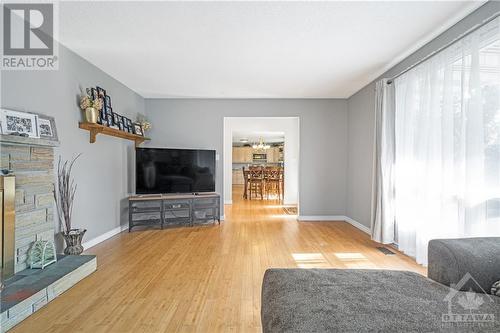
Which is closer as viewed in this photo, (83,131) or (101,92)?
(83,131)

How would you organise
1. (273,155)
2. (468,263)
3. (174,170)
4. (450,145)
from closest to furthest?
(468,263)
(450,145)
(174,170)
(273,155)

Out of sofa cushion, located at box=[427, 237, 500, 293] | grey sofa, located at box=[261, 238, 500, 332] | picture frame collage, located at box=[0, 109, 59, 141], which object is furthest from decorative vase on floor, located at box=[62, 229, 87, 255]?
sofa cushion, located at box=[427, 237, 500, 293]

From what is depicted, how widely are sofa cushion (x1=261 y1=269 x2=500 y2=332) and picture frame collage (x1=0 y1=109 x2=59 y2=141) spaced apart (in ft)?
7.99

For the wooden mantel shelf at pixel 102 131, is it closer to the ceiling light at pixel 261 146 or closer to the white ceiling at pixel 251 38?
the white ceiling at pixel 251 38

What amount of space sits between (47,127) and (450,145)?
156 inches

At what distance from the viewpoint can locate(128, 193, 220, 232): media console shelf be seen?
14.0ft

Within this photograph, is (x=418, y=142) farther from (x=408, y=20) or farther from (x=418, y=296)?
(x=418, y=296)

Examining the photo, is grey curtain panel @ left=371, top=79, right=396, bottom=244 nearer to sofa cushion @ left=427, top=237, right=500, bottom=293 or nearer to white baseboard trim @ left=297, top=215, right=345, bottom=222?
white baseboard trim @ left=297, top=215, right=345, bottom=222

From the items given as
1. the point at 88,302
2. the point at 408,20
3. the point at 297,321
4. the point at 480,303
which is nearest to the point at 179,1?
the point at 408,20

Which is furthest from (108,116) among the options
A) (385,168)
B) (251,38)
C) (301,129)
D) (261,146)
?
(261,146)

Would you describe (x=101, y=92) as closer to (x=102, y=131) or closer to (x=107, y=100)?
(x=107, y=100)

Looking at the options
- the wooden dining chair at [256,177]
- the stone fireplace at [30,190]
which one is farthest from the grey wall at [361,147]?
the stone fireplace at [30,190]

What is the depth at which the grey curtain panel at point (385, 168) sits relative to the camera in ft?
11.0

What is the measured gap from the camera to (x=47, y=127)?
2574 millimetres
